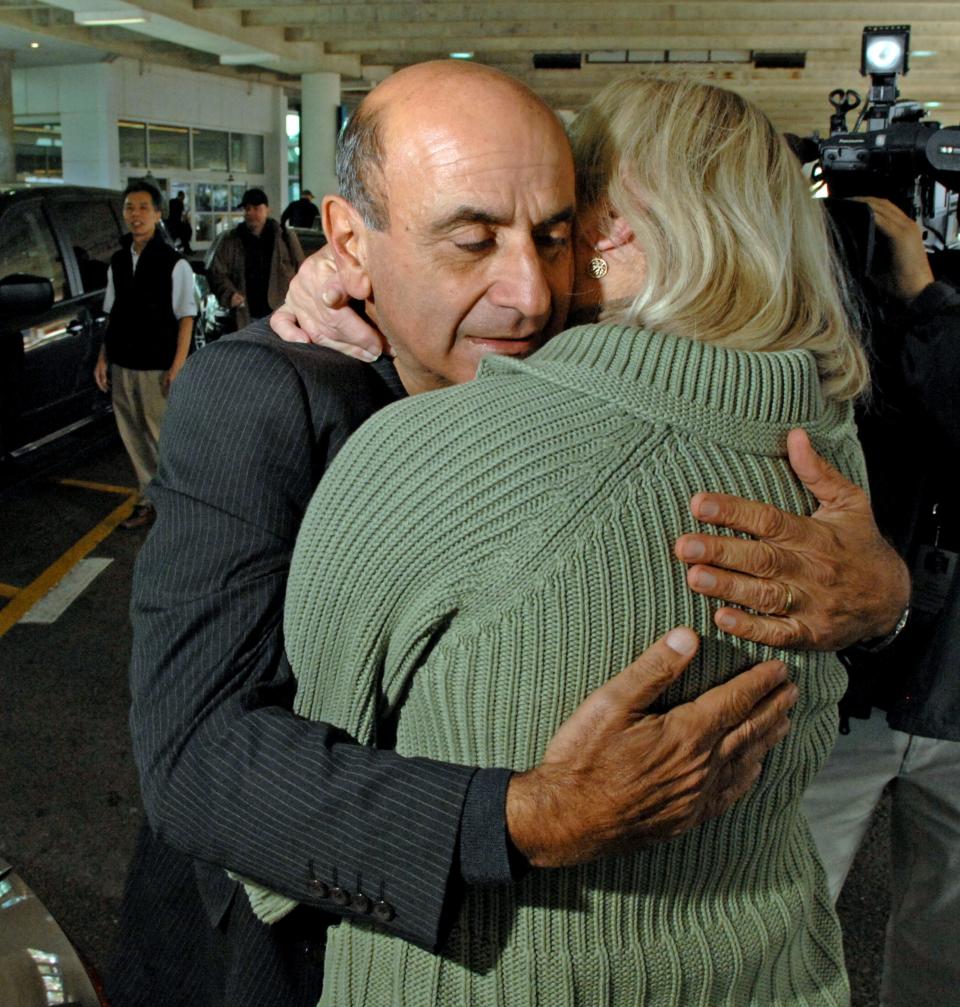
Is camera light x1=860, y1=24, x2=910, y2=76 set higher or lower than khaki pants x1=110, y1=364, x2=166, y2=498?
higher

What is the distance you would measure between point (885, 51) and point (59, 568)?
479 centimetres

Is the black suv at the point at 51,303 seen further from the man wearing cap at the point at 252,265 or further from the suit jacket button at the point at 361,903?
the suit jacket button at the point at 361,903

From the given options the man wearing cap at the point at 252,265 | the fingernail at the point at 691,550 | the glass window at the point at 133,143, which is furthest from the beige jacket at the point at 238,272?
the glass window at the point at 133,143

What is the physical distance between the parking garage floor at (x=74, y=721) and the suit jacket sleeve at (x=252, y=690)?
1697mm

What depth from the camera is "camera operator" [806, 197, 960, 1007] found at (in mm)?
2168

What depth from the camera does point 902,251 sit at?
2.28 meters

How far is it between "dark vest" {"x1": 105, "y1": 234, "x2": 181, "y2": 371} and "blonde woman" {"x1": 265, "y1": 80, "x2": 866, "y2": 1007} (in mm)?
5545

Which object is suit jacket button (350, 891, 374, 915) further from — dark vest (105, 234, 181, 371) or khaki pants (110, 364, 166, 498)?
dark vest (105, 234, 181, 371)

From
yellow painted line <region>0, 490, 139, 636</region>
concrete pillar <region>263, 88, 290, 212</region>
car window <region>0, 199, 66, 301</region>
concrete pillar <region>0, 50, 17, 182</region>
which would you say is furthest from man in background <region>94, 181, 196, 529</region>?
concrete pillar <region>263, 88, 290, 212</region>

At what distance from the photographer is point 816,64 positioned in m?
19.4

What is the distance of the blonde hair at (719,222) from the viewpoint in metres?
1.27

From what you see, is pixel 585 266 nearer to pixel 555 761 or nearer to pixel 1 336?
pixel 555 761

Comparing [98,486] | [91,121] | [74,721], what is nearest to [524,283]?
[74,721]

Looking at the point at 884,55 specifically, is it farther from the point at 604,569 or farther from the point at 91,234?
the point at 91,234
